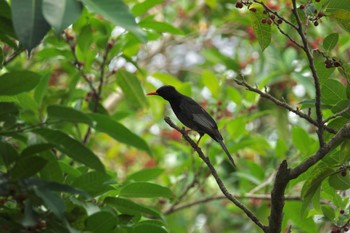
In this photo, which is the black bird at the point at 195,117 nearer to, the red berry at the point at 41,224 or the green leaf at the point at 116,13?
the red berry at the point at 41,224

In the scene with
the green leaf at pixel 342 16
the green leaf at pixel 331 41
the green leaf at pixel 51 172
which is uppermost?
the green leaf at pixel 342 16

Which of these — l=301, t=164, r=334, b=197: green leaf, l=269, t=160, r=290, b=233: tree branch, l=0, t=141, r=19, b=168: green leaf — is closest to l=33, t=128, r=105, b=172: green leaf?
l=0, t=141, r=19, b=168: green leaf

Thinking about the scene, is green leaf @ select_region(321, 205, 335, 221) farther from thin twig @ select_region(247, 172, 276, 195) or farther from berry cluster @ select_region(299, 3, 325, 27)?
thin twig @ select_region(247, 172, 276, 195)

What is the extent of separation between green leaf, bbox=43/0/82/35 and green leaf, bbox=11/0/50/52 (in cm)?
9

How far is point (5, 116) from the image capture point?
2.32 m

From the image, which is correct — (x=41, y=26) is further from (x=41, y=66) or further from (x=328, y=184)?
(x=41, y=66)

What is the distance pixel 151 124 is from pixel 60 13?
5.43 m

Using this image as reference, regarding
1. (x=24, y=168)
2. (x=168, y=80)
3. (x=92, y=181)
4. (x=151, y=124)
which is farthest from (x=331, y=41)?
(x=151, y=124)

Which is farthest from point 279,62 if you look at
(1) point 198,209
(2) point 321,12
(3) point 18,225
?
(3) point 18,225

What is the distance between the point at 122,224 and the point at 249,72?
3.73 meters

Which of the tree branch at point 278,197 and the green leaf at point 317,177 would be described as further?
the green leaf at point 317,177

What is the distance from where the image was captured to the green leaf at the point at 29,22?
5.79 feet

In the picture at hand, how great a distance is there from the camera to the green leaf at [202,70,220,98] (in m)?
5.04

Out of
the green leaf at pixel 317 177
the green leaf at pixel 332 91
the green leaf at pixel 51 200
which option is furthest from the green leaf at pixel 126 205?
the green leaf at pixel 332 91
